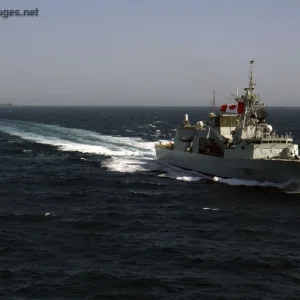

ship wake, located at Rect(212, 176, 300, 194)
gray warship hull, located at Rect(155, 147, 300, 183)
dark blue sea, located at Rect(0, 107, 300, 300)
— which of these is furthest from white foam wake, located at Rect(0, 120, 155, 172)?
ship wake, located at Rect(212, 176, 300, 194)

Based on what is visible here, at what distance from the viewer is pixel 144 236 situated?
28031 mm

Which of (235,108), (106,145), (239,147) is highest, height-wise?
(235,108)

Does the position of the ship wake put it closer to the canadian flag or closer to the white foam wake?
the canadian flag

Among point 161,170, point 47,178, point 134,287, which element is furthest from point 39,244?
point 161,170

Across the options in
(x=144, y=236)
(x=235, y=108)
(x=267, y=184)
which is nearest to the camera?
(x=144, y=236)

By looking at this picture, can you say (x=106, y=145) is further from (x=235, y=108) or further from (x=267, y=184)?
(x=267, y=184)

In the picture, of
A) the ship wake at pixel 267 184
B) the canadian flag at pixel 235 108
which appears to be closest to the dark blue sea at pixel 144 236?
the ship wake at pixel 267 184

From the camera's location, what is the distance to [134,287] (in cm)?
2088

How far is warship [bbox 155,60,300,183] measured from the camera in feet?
135

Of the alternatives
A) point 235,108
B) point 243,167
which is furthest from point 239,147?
point 235,108

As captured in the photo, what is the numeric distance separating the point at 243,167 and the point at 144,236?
1794cm

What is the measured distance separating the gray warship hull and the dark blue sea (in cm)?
94

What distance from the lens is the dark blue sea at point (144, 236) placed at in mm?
20906

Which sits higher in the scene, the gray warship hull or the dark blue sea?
the gray warship hull
